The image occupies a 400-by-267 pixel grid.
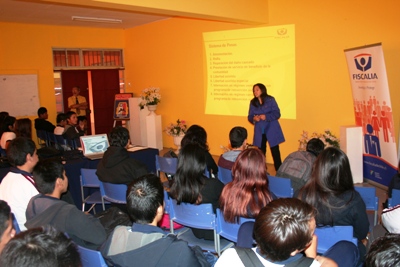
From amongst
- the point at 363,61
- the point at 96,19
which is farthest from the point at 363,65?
the point at 96,19

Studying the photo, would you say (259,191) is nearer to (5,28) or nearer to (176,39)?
(176,39)

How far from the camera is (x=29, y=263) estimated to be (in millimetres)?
1205

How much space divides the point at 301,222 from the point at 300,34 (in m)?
5.89

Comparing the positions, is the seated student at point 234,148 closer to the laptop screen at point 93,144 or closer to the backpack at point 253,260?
the laptop screen at point 93,144

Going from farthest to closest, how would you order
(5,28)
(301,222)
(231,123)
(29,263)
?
(5,28) < (231,123) < (301,222) < (29,263)

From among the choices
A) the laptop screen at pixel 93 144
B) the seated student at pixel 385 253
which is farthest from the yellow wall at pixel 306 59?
the seated student at pixel 385 253

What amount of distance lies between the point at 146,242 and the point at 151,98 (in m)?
7.79

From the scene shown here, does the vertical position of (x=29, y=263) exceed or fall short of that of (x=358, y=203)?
it exceeds it

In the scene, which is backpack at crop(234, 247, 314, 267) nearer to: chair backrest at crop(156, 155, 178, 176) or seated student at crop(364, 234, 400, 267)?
seated student at crop(364, 234, 400, 267)

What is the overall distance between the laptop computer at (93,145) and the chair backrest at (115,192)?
4.20ft

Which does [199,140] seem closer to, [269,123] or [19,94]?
[269,123]

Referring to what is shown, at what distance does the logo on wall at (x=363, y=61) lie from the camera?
561 centimetres

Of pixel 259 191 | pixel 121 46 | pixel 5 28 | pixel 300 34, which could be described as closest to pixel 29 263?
pixel 259 191

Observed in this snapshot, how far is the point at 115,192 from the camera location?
399 cm
